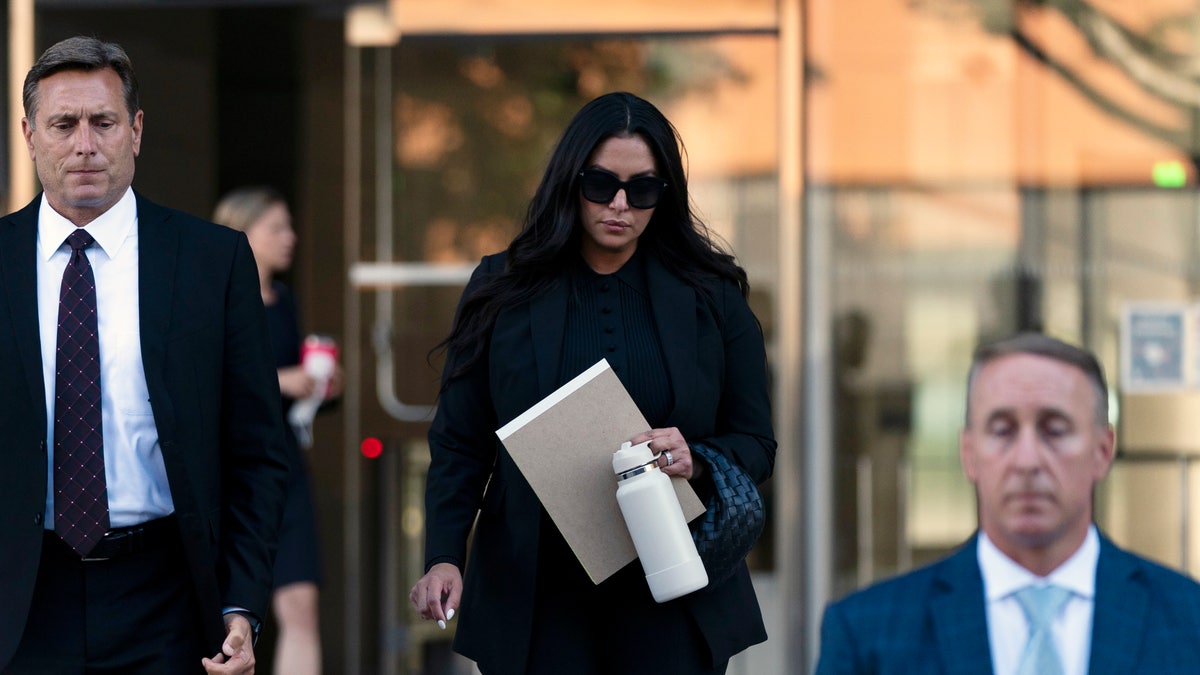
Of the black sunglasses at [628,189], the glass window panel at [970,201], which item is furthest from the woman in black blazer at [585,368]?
the glass window panel at [970,201]

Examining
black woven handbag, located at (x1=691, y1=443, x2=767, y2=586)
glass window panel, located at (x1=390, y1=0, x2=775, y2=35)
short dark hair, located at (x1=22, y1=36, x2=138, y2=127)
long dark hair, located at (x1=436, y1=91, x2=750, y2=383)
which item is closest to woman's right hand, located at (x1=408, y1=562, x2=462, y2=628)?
long dark hair, located at (x1=436, y1=91, x2=750, y2=383)

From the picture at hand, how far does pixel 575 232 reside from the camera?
382cm

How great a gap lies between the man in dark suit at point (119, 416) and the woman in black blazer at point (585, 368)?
1.43ft

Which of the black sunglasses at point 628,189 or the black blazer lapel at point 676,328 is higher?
the black sunglasses at point 628,189

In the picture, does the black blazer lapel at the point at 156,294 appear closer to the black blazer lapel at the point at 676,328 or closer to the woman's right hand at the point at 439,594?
the woman's right hand at the point at 439,594

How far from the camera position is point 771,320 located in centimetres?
716

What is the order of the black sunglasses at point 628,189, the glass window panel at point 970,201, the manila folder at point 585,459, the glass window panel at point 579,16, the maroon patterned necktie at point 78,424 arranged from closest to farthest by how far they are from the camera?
the maroon patterned necktie at point 78,424
the manila folder at point 585,459
the black sunglasses at point 628,189
the glass window panel at point 970,201
the glass window panel at point 579,16

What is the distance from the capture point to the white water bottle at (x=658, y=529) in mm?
3389

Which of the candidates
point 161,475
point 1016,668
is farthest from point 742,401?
point 1016,668

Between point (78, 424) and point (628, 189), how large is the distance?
1.21 meters

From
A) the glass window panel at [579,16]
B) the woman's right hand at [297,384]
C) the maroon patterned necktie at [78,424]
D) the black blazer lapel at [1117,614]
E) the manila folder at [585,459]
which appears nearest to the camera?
the black blazer lapel at [1117,614]

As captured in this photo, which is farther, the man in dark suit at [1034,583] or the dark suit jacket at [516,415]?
the dark suit jacket at [516,415]

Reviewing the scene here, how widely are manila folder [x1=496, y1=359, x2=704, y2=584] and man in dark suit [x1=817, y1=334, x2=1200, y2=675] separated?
3.66ft

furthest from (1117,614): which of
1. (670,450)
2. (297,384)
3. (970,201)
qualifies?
(970,201)
